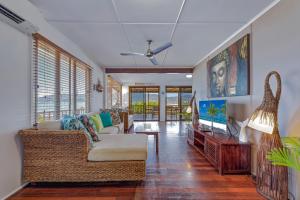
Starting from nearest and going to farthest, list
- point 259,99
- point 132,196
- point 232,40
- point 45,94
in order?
point 132,196 < point 259,99 < point 45,94 < point 232,40

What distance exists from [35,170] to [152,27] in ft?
8.87

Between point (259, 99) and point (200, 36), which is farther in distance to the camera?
point (200, 36)

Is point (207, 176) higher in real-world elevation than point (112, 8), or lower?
lower

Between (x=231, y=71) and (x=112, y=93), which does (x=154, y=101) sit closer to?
(x=112, y=93)

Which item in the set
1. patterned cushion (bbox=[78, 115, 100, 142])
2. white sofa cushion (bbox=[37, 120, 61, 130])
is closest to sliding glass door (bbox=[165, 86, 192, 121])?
patterned cushion (bbox=[78, 115, 100, 142])

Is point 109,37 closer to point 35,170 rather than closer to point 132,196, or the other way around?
point 35,170

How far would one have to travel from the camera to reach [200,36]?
12.9ft

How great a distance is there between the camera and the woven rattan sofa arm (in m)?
2.69

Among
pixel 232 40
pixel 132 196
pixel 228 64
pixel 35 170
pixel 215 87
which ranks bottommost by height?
pixel 132 196

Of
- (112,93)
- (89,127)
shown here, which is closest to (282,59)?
(89,127)

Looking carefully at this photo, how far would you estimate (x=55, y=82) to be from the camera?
369 centimetres

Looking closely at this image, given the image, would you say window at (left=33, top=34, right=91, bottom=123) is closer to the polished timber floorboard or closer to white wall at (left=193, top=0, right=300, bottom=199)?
the polished timber floorboard

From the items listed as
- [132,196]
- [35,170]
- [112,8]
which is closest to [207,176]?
[132,196]

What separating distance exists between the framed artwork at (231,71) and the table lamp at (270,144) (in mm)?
972
